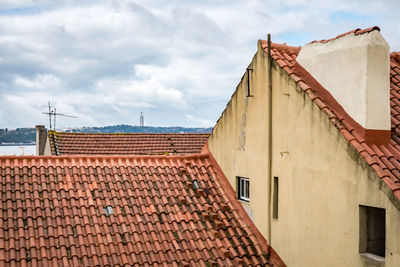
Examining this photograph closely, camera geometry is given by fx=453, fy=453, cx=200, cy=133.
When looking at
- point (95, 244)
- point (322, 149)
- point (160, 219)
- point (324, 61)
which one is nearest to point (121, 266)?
point (95, 244)

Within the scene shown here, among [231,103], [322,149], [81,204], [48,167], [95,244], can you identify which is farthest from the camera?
[231,103]

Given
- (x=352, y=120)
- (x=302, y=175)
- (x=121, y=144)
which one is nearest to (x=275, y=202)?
(x=302, y=175)

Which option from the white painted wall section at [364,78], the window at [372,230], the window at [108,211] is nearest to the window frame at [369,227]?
the window at [372,230]

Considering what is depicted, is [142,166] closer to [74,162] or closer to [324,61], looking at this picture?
[74,162]

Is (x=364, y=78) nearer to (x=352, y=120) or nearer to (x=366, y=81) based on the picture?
(x=366, y=81)

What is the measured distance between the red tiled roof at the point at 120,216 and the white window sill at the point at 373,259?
8.13ft

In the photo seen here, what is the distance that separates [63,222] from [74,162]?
216 centimetres

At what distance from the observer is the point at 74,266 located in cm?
855

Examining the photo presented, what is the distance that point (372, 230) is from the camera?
770cm

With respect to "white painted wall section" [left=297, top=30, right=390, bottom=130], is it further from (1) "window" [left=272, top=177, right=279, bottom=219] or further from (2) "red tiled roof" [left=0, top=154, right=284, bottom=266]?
(2) "red tiled roof" [left=0, top=154, right=284, bottom=266]

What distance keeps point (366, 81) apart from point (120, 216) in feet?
18.9

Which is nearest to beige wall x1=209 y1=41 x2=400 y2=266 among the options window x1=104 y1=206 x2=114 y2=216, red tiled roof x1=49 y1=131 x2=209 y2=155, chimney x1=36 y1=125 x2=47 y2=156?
window x1=104 y1=206 x2=114 y2=216

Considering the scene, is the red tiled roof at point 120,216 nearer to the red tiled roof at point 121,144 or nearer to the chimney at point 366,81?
the chimney at point 366,81

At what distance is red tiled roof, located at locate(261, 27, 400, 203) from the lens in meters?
7.35
